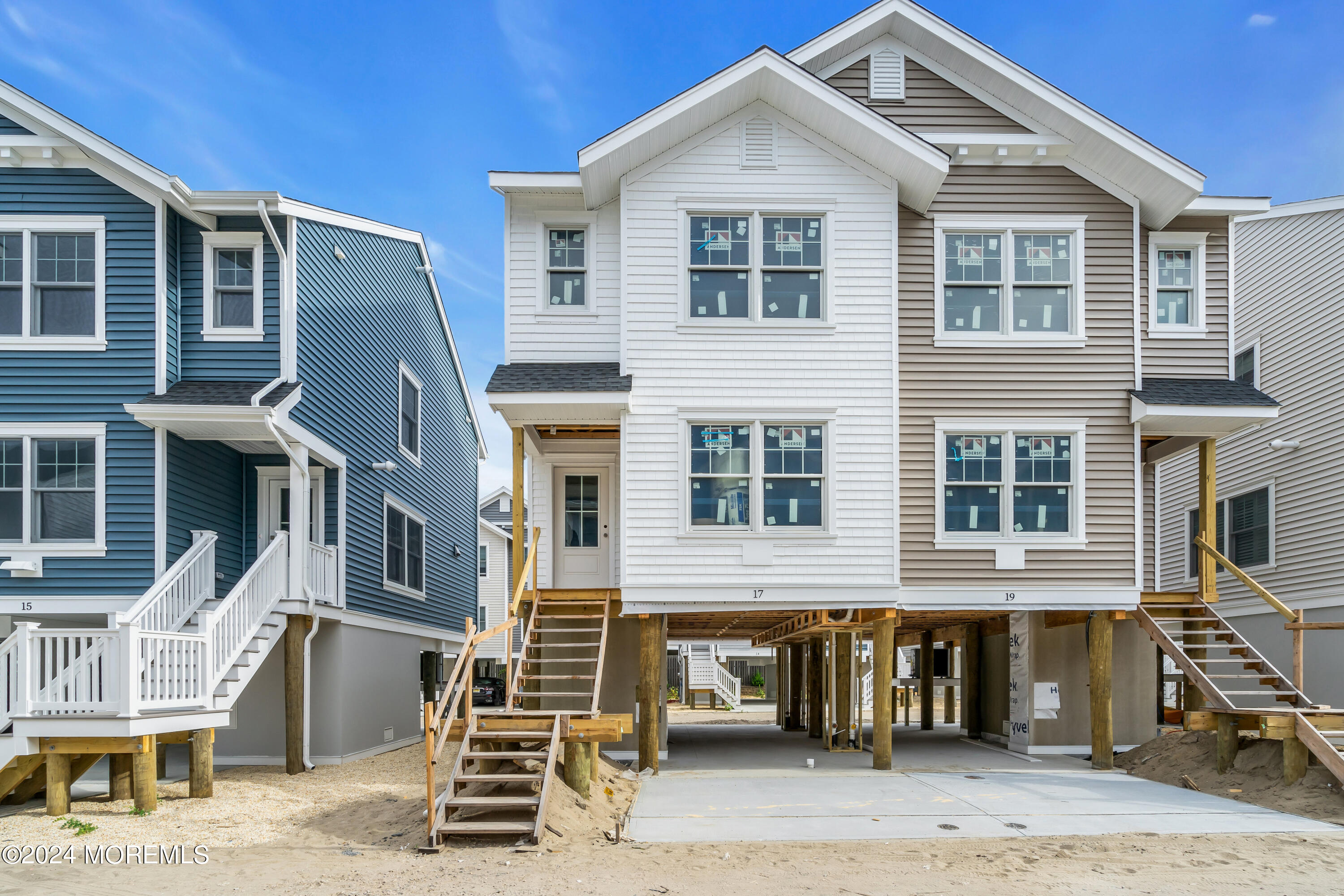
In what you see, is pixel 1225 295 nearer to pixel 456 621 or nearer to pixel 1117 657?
pixel 1117 657

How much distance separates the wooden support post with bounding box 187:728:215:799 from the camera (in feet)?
37.8

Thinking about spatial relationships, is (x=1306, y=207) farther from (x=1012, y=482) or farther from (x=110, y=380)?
(x=110, y=380)

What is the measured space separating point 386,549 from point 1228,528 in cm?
1647

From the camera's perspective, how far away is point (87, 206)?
13.9 meters

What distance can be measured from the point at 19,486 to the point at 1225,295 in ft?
56.2

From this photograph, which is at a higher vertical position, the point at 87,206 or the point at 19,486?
the point at 87,206

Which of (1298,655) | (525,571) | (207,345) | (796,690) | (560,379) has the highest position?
(207,345)

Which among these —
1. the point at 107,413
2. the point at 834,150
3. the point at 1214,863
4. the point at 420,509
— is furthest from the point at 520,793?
the point at 420,509

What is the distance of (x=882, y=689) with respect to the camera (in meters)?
13.9

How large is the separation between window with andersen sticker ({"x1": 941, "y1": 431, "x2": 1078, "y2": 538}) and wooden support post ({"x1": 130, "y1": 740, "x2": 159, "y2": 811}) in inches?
400

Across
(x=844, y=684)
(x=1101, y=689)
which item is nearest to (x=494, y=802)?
(x=844, y=684)

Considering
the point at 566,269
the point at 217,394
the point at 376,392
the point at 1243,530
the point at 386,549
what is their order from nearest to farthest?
1. the point at 217,394
2. the point at 566,269
3. the point at 376,392
4. the point at 386,549
5. the point at 1243,530

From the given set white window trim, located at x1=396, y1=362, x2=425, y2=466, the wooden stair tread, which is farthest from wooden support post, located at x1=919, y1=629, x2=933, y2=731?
the wooden stair tread

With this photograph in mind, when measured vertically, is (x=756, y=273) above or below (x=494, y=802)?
above
